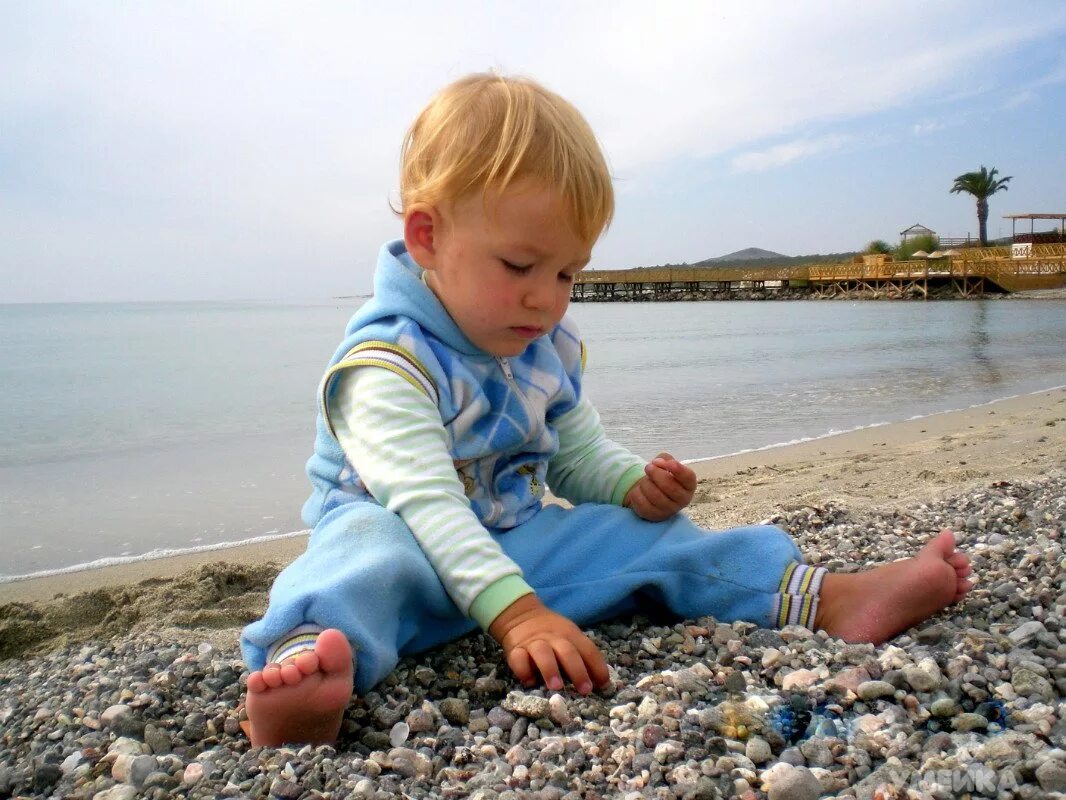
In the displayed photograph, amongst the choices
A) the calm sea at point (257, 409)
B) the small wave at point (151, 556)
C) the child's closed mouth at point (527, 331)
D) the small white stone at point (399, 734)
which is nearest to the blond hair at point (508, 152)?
the child's closed mouth at point (527, 331)

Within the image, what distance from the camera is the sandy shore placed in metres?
3.09

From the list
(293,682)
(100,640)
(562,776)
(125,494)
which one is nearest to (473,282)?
(293,682)

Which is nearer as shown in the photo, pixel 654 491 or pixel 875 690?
pixel 875 690

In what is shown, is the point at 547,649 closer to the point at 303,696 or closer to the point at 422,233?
the point at 303,696

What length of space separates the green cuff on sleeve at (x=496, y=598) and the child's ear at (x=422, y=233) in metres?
0.81

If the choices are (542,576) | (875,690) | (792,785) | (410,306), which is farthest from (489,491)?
(792,785)

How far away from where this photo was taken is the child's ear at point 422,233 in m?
2.14

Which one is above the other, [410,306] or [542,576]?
[410,306]

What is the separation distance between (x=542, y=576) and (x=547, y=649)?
493mm

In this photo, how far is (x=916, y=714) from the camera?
1.50 metres

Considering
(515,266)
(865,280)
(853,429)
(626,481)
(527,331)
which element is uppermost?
Answer: (865,280)

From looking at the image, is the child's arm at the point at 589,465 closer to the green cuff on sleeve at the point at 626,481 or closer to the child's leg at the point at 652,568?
the green cuff on sleeve at the point at 626,481

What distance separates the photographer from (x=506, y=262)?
206 centimetres

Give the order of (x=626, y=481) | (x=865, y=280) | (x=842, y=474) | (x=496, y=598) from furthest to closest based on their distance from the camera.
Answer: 1. (x=865, y=280)
2. (x=842, y=474)
3. (x=626, y=481)
4. (x=496, y=598)
